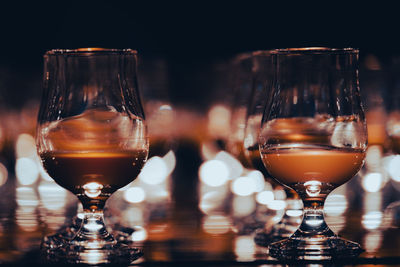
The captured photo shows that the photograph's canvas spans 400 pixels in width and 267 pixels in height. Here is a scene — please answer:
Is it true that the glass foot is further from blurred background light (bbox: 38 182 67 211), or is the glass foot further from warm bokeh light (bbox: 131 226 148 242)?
blurred background light (bbox: 38 182 67 211)

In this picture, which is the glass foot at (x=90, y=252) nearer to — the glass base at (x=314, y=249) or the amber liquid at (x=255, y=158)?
the glass base at (x=314, y=249)

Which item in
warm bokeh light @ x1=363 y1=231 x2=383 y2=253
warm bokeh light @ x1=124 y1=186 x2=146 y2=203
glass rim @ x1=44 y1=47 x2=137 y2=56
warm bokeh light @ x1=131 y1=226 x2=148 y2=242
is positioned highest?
glass rim @ x1=44 y1=47 x2=137 y2=56

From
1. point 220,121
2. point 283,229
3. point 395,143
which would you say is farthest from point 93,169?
point 220,121

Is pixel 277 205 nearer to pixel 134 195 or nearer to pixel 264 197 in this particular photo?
pixel 264 197

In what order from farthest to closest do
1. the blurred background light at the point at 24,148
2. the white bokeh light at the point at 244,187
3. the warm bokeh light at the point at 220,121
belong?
the blurred background light at the point at 24,148 → the warm bokeh light at the point at 220,121 → the white bokeh light at the point at 244,187

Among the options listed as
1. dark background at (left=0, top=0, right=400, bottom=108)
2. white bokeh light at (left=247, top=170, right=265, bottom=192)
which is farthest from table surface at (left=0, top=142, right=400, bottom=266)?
dark background at (left=0, top=0, right=400, bottom=108)

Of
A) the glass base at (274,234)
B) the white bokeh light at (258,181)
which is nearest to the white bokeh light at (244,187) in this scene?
the white bokeh light at (258,181)

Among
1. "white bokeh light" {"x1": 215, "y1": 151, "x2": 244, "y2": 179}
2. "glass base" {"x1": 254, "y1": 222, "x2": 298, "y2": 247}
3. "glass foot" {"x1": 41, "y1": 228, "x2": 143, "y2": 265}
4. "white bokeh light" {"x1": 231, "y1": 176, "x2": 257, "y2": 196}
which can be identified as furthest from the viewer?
"white bokeh light" {"x1": 215, "y1": 151, "x2": 244, "y2": 179}
